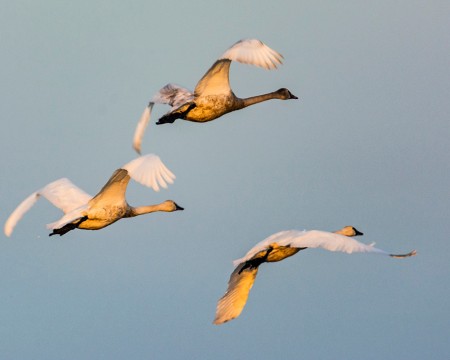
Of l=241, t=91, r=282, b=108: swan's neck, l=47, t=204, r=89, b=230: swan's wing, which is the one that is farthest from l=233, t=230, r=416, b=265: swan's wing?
l=241, t=91, r=282, b=108: swan's neck

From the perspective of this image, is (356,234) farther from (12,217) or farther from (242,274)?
(12,217)

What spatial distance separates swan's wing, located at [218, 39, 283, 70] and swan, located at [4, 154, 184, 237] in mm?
2484

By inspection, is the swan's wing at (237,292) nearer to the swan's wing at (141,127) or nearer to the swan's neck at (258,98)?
the swan's wing at (141,127)

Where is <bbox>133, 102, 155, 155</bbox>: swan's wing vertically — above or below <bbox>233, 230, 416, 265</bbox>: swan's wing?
above

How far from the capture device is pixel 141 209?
122ft

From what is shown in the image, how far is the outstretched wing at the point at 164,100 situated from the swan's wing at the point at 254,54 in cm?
234

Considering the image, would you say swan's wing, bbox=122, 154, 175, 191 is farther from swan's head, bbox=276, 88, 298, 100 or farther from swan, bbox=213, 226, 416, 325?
swan's head, bbox=276, 88, 298, 100

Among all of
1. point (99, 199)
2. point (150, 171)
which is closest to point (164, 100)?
point (99, 199)

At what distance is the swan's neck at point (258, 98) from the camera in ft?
122

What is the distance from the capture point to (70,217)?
114 ft

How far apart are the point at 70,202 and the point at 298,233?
6206 millimetres

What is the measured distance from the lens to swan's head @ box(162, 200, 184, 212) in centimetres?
3859

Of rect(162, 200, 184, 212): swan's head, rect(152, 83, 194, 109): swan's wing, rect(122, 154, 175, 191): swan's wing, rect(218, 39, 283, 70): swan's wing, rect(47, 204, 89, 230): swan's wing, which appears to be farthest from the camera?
rect(162, 200, 184, 212): swan's head

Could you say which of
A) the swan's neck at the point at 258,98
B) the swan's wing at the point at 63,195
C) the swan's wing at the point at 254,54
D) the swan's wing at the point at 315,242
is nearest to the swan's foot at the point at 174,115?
the swan's neck at the point at 258,98
